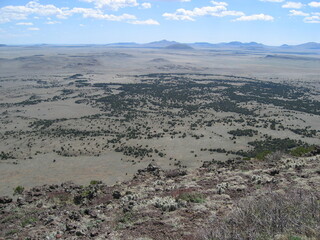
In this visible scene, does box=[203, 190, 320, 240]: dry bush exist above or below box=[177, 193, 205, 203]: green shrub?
above

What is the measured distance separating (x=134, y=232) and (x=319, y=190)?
748cm

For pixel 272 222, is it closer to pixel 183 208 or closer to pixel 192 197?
pixel 183 208

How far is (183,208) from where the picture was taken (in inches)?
410

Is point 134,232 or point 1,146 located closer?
point 134,232

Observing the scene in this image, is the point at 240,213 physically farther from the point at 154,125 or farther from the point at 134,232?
the point at 154,125

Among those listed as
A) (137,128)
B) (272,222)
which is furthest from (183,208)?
(137,128)

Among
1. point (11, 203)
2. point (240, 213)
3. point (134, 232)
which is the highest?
point (240, 213)

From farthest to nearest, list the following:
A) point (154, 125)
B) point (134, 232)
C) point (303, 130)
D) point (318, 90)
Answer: point (318, 90)
point (154, 125)
point (303, 130)
point (134, 232)

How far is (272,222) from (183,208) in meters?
4.09

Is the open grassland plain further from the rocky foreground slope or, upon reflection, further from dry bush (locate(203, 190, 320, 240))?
dry bush (locate(203, 190, 320, 240))

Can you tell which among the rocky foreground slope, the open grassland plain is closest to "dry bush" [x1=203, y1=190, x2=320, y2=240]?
the rocky foreground slope

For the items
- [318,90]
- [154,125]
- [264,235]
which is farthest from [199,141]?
[318,90]

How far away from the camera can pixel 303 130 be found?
139ft

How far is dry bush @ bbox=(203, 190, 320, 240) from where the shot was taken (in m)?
6.34
